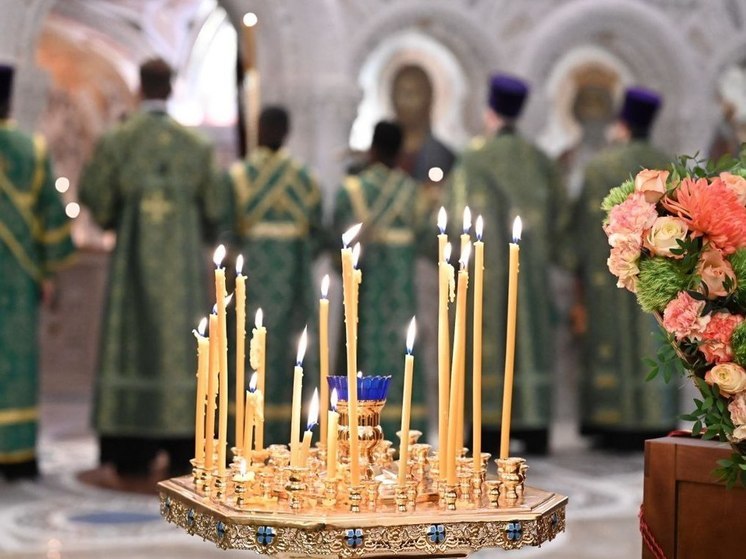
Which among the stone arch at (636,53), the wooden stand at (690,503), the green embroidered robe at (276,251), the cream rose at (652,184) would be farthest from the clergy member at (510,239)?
the cream rose at (652,184)

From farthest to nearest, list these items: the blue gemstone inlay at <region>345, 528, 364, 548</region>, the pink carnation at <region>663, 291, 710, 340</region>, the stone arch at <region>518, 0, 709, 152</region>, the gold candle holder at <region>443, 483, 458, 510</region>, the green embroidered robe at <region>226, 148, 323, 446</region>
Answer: the stone arch at <region>518, 0, 709, 152</region> < the green embroidered robe at <region>226, 148, 323, 446</region> < the pink carnation at <region>663, 291, 710, 340</region> < the gold candle holder at <region>443, 483, 458, 510</region> < the blue gemstone inlay at <region>345, 528, 364, 548</region>

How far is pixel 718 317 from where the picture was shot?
2111 millimetres

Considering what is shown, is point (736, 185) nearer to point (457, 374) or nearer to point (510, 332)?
point (510, 332)

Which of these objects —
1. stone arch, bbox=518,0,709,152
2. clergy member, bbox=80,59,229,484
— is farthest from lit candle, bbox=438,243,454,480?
stone arch, bbox=518,0,709,152

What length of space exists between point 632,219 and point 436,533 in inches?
27.1

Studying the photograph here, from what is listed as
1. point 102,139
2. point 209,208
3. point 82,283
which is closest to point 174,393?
point 209,208

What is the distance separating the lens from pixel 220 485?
1979 mm

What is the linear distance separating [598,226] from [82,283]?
16.7 feet

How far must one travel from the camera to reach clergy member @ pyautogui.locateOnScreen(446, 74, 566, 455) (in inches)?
260

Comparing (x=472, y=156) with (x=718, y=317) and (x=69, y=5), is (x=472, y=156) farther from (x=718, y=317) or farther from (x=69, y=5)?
(x=69, y=5)

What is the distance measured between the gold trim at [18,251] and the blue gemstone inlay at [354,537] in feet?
13.8

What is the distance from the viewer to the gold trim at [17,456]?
560cm

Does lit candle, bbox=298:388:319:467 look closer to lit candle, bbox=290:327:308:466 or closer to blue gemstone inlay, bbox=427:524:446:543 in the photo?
lit candle, bbox=290:327:308:466

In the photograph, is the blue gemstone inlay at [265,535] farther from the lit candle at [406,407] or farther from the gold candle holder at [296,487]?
the lit candle at [406,407]
